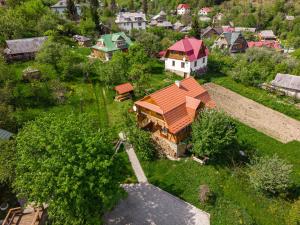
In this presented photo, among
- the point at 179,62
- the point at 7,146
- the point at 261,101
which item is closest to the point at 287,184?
the point at 261,101

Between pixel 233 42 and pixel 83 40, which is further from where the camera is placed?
pixel 233 42

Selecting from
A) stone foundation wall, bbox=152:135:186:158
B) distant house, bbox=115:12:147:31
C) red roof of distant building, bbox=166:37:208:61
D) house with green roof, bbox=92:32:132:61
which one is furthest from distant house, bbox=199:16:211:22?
stone foundation wall, bbox=152:135:186:158

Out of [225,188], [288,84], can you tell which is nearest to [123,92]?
[225,188]

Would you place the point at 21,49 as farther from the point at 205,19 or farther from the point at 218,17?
the point at 218,17

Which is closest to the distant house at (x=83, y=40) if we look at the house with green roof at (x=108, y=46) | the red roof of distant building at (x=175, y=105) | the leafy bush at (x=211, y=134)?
the house with green roof at (x=108, y=46)

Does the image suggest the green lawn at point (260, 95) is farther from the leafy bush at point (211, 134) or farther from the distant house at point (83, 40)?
the distant house at point (83, 40)

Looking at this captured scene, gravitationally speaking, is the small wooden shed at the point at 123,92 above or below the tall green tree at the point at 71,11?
below

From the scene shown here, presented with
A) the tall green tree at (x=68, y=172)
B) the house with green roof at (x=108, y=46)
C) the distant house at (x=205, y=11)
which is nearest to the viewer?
the tall green tree at (x=68, y=172)
